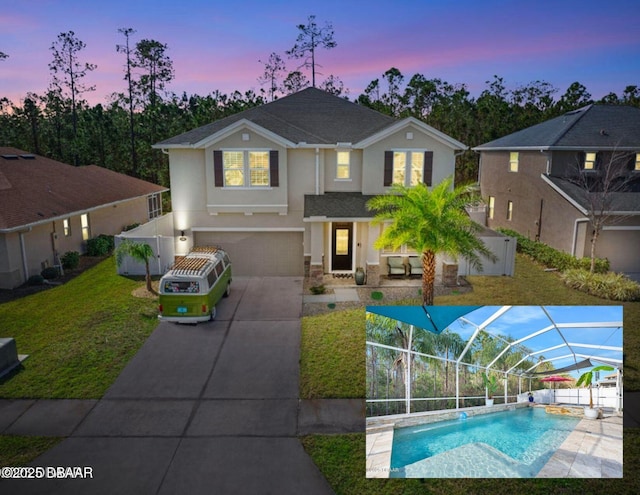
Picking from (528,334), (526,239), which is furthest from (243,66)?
(528,334)

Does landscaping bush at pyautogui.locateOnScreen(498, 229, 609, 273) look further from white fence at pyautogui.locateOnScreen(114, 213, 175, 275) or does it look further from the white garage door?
white fence at pyautogui.locateOnScreen(114, 213, 175, 275)

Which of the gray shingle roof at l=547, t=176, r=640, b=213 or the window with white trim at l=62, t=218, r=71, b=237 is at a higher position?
the gray shingle roof at l=547, t=176, r=640, b=213

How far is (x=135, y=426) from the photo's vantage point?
9.57 meters

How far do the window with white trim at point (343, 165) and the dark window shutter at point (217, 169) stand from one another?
5.13 m

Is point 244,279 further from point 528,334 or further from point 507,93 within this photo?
point 507,93

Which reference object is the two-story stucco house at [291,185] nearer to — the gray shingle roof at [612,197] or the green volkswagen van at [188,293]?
the green volkswagen van at [188,293]

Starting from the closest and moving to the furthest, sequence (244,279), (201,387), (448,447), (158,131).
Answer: (448,447), (201,387), (244,279), (158,131)

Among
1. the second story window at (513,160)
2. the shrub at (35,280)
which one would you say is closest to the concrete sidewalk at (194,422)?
the shrub at (35,280)

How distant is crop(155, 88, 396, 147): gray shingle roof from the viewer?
2078 centimetres

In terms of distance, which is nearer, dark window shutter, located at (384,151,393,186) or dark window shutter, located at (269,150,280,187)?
dark window shutter, located at (269,150,280,187)

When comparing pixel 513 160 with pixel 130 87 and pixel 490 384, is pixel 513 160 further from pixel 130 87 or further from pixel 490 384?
pixel 130 87

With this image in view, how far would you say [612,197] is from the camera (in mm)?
22156

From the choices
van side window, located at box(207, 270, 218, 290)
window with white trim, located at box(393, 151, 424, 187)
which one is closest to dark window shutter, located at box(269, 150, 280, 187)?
window with white trim, located at box(393, 151, 424, 187)

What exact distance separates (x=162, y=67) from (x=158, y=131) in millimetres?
8842
